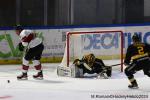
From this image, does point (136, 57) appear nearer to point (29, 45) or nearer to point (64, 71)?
point (29, 45)

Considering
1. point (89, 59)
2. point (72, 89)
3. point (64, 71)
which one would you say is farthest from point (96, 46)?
point (72, 89)

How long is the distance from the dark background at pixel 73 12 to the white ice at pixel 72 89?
5227mm

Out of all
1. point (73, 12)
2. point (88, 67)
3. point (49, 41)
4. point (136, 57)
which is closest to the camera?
point (136, 57)

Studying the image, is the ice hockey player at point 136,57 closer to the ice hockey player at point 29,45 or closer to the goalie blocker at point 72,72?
the ice hockey player at point 29,45

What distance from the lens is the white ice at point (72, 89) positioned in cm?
939

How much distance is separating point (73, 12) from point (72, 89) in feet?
25.2

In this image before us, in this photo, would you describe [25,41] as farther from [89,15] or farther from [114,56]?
[89,15]

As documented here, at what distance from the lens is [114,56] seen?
13.8 metres

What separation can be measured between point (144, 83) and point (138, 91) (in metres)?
1.08

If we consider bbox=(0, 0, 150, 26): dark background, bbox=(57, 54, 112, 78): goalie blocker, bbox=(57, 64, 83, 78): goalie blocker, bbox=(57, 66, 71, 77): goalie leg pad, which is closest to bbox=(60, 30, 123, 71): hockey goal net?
bbox=(57, 66, 71, 77): goalie leg pad

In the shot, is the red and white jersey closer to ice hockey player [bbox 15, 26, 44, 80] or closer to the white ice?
ice hockey player [bbox 15, 26, 44, 80]

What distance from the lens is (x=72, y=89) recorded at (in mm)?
10094

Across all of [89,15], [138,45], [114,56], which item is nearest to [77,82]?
[138,45]

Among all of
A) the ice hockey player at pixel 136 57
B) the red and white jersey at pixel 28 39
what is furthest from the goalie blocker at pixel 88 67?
the ice hockey player at pixel 136 57
